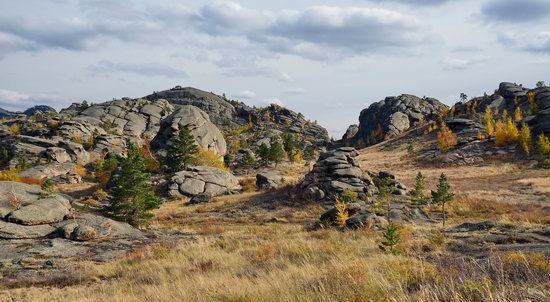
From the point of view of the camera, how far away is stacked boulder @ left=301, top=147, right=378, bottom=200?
126 ft

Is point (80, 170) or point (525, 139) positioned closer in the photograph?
point (525, 139)

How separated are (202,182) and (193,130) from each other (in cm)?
1979

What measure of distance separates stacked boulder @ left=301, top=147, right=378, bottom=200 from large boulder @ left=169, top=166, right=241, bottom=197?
1371cm

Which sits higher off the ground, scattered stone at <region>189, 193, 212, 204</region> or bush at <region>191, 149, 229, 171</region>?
bush at <region>191, 149, 229, 171</region>

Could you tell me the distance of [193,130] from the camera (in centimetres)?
6731

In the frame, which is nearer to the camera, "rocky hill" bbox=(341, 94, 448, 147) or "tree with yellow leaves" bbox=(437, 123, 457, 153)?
"tree with yellow leaves" bbox=(437, 123, 457, 153)

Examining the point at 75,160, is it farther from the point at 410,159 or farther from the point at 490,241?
the point at 490,241

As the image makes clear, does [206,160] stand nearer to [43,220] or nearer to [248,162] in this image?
[248,162]

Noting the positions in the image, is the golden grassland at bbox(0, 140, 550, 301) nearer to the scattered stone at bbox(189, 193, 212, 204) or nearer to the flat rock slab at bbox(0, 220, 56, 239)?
the flat rock slab at bbox(0, 220, 56, 239)

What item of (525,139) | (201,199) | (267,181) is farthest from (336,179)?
(525,139)

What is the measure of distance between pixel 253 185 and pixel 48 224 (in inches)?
1235

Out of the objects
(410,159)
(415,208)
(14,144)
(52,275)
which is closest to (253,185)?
(415,208)

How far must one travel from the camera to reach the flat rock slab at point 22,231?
66.9 ft

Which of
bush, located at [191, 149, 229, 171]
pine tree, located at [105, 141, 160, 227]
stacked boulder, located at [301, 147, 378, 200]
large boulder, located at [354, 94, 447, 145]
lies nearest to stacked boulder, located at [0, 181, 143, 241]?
pine tree, located at [105, 141, 160, 227]
